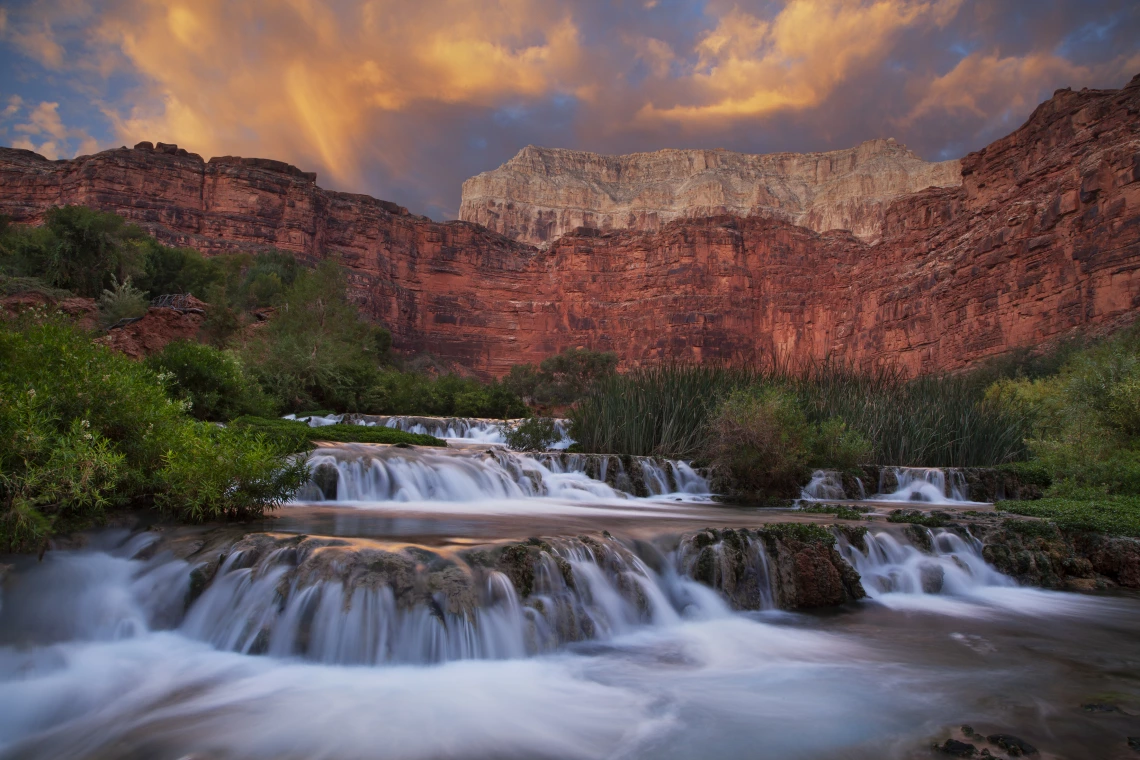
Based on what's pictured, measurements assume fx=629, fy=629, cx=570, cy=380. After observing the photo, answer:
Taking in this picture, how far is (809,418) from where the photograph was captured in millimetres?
13969

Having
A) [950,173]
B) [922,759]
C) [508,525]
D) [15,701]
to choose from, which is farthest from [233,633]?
[950,173]

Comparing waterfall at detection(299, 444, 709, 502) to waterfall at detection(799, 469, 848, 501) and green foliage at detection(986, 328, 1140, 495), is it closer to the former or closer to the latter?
waterfall at detection(799, 469, 848, 501)

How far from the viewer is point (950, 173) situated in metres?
110

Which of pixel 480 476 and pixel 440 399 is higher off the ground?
pixel 440 399

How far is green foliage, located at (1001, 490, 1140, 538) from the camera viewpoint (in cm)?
738

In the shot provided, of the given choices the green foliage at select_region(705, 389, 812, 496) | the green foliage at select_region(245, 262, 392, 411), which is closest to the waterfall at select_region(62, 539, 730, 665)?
the green foliage at select_region(705, 389, 812, 496)

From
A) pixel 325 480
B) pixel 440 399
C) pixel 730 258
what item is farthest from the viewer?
pixel 730 258

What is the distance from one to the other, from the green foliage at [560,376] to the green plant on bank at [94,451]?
30660 mm

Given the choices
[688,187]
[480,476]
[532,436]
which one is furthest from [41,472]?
[688,187]

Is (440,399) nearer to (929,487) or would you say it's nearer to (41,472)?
(929,487)

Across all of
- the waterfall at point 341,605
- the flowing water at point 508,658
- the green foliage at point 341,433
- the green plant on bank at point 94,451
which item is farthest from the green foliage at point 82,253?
the waterfall at point 341,605

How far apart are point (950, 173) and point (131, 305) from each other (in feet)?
411

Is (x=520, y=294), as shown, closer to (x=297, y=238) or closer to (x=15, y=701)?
(x=297, y=238)

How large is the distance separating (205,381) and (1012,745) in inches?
527
